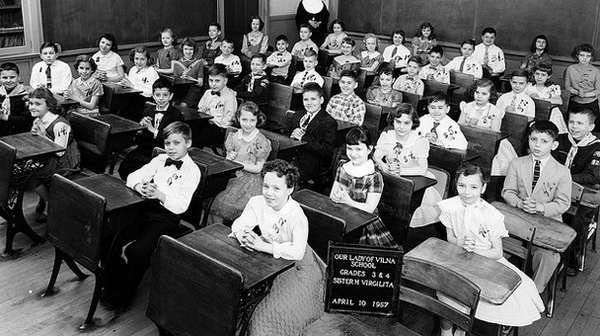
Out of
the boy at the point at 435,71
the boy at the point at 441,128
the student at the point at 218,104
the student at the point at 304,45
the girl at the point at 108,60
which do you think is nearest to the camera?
the boy at the point at 441,128

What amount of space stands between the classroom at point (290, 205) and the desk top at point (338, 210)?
2 cm

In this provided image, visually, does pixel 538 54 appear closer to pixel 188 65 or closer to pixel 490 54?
pixel 490 54

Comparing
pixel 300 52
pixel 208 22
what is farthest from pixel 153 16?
pixel 300 52

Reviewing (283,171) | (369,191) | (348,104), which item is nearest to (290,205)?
(283,171)

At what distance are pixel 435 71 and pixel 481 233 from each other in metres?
4.84

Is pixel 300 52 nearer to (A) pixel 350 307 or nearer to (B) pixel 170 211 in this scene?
(B) pixel 170 211

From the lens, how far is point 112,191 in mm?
3631

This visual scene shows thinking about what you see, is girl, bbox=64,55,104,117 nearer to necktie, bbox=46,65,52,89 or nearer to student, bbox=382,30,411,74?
necktie, bbox=46,65,52,89

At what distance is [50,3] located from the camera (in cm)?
807

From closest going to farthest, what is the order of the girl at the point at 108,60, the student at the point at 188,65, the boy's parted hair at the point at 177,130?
the boy's parted hair at the point at 177,130, the girl at the point at 108,60, the student at the point at 188,65

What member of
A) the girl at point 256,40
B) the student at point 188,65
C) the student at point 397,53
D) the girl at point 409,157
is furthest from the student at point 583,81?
the student at point 188,65

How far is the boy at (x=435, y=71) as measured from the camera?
7.78 meters

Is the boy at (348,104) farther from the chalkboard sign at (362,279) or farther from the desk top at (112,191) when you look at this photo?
the chalkboard sign at (362,279)

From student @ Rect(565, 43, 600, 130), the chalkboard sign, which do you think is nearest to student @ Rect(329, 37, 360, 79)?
student @ Rect(565, 43, 600, 130)
